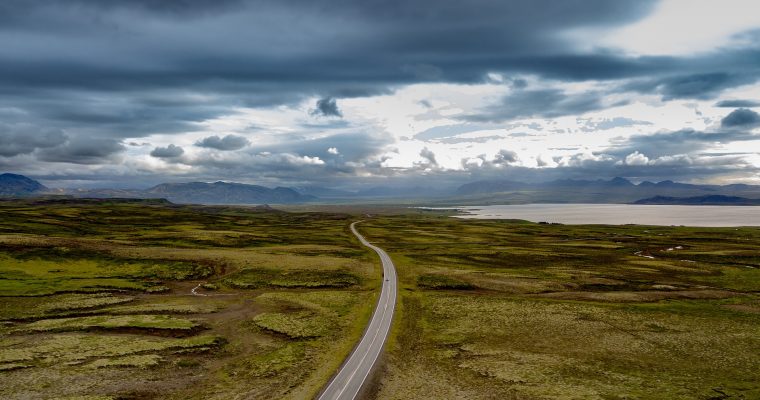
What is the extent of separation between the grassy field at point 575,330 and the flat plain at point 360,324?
32 cm

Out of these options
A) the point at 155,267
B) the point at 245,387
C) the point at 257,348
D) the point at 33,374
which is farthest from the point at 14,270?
the point at 245,387

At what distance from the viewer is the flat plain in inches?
1571

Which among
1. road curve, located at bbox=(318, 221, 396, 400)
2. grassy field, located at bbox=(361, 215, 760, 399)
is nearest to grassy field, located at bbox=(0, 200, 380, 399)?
road curve, located at bbox=(318, 221, 396, 400)

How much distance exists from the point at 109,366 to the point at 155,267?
2309 inches

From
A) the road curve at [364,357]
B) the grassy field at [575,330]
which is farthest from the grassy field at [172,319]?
the grassy field at [575,330]

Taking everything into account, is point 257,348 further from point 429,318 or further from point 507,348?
point 507,348

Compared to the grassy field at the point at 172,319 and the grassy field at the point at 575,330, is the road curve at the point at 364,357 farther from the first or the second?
the grassy field at the point at 575,330

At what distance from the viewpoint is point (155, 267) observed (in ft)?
314

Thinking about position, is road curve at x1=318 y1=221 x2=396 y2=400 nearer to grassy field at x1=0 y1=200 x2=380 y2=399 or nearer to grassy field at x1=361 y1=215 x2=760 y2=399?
grassy field at x1=0 y1=200 x2=380 y2=399

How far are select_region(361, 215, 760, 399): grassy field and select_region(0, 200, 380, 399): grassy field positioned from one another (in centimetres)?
1094

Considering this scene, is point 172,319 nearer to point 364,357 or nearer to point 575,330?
point 364,357

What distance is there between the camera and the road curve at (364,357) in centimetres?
3781

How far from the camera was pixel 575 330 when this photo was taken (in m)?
57.9

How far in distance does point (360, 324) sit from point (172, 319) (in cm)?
2812
